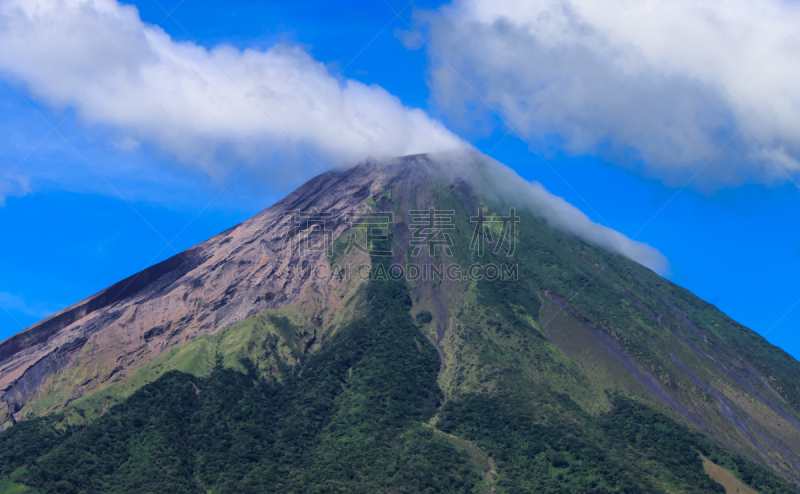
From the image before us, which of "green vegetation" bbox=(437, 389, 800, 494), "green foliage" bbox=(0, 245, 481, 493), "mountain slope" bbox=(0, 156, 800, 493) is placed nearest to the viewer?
"green vegetation" bbox=(437, 389, 800, 494)

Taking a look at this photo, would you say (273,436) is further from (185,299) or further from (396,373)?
(185,299)

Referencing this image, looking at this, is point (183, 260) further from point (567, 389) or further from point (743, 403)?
point (743, 403)

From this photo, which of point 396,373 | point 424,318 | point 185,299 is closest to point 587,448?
point 396,373

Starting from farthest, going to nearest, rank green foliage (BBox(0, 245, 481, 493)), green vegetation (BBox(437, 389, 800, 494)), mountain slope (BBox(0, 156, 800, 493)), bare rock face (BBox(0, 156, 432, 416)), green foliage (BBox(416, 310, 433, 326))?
1. green foliage (BBox(416, 310, 433, 326))
2. bare rock face (BBox(0, 156, 432, 416))
3. mountain slope (BBox(0, 156, 800, 493))
4. green foliage (BBox(0, 245, 481, 493))
5. green vegetation (BBox(437, 389, 800, 494))

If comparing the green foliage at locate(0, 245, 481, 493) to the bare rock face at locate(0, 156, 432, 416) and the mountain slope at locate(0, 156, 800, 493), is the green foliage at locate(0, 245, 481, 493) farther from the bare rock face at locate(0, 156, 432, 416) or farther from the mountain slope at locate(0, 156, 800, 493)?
the bare rock face at locate(0, 156, 432, 416)

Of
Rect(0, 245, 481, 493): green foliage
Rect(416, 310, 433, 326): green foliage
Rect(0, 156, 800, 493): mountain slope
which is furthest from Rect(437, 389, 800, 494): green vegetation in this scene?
Rect(416, 310, 433, 326): green foliage
